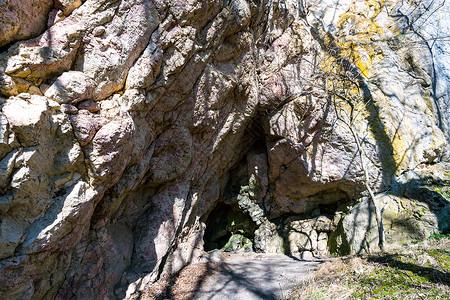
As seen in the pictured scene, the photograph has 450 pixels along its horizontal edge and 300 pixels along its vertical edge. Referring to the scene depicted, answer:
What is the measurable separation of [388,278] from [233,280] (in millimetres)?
2981

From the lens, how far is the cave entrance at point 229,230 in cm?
919

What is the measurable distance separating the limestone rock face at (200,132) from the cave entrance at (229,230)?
6 centimetres

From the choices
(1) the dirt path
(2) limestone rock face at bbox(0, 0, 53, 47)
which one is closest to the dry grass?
(1) the dirt path

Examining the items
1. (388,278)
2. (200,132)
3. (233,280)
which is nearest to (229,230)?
(233,280)

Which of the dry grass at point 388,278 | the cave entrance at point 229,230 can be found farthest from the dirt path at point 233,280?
the cave entrance at point 229,230

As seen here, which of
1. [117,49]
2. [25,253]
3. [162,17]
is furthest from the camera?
[162,17]

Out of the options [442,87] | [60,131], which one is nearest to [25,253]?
[60,131]

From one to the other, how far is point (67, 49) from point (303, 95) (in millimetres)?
6145

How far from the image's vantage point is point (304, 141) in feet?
25.4

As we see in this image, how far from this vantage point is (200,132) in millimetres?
6285

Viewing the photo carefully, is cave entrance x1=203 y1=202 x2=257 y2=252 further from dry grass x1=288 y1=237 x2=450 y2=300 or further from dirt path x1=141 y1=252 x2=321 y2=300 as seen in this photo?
dry grass x1=288 y1=237 x2=450 y2=300

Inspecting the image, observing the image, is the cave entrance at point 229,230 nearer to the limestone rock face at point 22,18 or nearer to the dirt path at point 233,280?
the dirt path at point 233,280

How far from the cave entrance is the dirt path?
7.72 ft

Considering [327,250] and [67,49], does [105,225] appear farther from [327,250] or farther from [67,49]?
[327,250]
